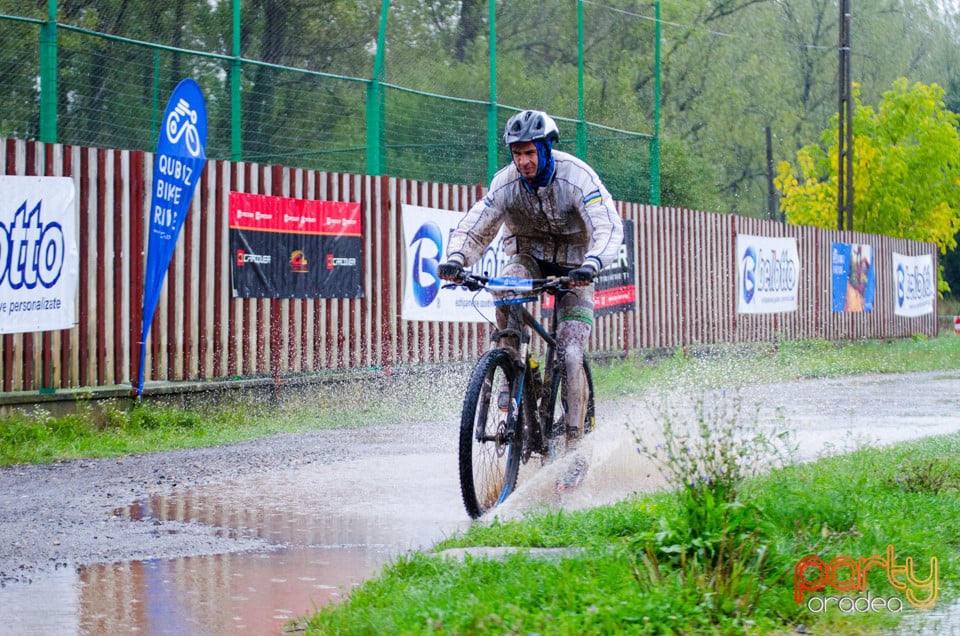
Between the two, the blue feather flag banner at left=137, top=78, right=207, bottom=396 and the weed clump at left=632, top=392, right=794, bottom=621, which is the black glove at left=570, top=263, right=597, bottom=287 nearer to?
the weed clump at left=632, top=392, right=794, bottom=621

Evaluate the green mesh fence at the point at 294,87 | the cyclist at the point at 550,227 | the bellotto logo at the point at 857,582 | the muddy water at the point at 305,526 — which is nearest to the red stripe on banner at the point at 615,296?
the green mesh fence at the point at 294,87

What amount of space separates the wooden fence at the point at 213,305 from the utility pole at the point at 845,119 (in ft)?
42.3

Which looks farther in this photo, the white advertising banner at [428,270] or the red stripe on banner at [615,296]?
the red stripe on banner at [615,296]

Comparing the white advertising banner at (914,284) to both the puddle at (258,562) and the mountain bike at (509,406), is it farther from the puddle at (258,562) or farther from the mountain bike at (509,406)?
the mountain bike at (509,406)

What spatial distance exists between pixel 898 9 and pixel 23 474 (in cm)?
5666

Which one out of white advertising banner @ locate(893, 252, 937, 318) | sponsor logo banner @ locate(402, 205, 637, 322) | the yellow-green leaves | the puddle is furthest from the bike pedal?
the yellow-green leaves

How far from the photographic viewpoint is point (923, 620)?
426 centimetres

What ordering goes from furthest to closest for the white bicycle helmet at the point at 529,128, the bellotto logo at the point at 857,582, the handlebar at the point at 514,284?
the white bicycle helmet at the point at 529,128, the handlebar at the point at 514,284, the bellotto logo at the point at 857,582

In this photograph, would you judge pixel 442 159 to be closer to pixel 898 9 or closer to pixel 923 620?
pixel 923 620

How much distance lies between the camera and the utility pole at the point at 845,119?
3066 cm

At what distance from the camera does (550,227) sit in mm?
7605

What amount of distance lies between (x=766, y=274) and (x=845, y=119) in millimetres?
9258

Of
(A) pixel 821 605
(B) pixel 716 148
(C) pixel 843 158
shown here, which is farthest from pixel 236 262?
(B) pixel 716 148

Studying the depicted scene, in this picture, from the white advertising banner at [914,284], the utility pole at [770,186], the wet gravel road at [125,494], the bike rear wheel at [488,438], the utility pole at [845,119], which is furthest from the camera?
the utility pole at [770,186]
